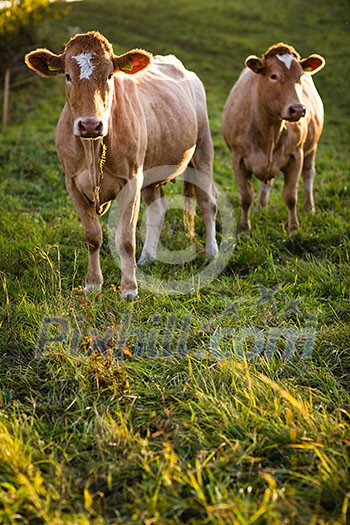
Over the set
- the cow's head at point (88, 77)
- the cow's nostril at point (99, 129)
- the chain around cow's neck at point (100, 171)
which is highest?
the cow's head at point (88, 77)

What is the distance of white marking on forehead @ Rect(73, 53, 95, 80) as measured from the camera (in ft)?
13.8

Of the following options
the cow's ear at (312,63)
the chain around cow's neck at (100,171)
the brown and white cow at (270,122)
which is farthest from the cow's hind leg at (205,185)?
the chain around cow's neck at (100,171)

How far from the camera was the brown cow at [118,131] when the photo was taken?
4.25m

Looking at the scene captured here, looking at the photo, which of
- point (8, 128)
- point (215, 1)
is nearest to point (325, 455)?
point (8, 128)

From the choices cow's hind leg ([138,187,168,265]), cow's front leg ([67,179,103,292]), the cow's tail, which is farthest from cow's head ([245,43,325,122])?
cow's front leg ([67,179,103,292])

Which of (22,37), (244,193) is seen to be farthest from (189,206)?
(22,37)

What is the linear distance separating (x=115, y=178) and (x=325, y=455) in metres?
2.90

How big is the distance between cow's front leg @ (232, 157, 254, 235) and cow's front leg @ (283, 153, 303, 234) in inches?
16.2

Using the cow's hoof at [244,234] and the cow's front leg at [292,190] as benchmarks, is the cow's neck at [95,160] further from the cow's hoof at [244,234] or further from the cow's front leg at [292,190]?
the cow's front leg at [292,190]

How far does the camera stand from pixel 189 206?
6.50m

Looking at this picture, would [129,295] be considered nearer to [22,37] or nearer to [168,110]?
[168,110]

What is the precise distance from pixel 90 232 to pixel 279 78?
2816mm

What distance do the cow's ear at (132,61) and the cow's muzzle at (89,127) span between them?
73 centimetres

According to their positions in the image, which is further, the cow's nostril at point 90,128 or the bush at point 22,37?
the bush at point 22,37
